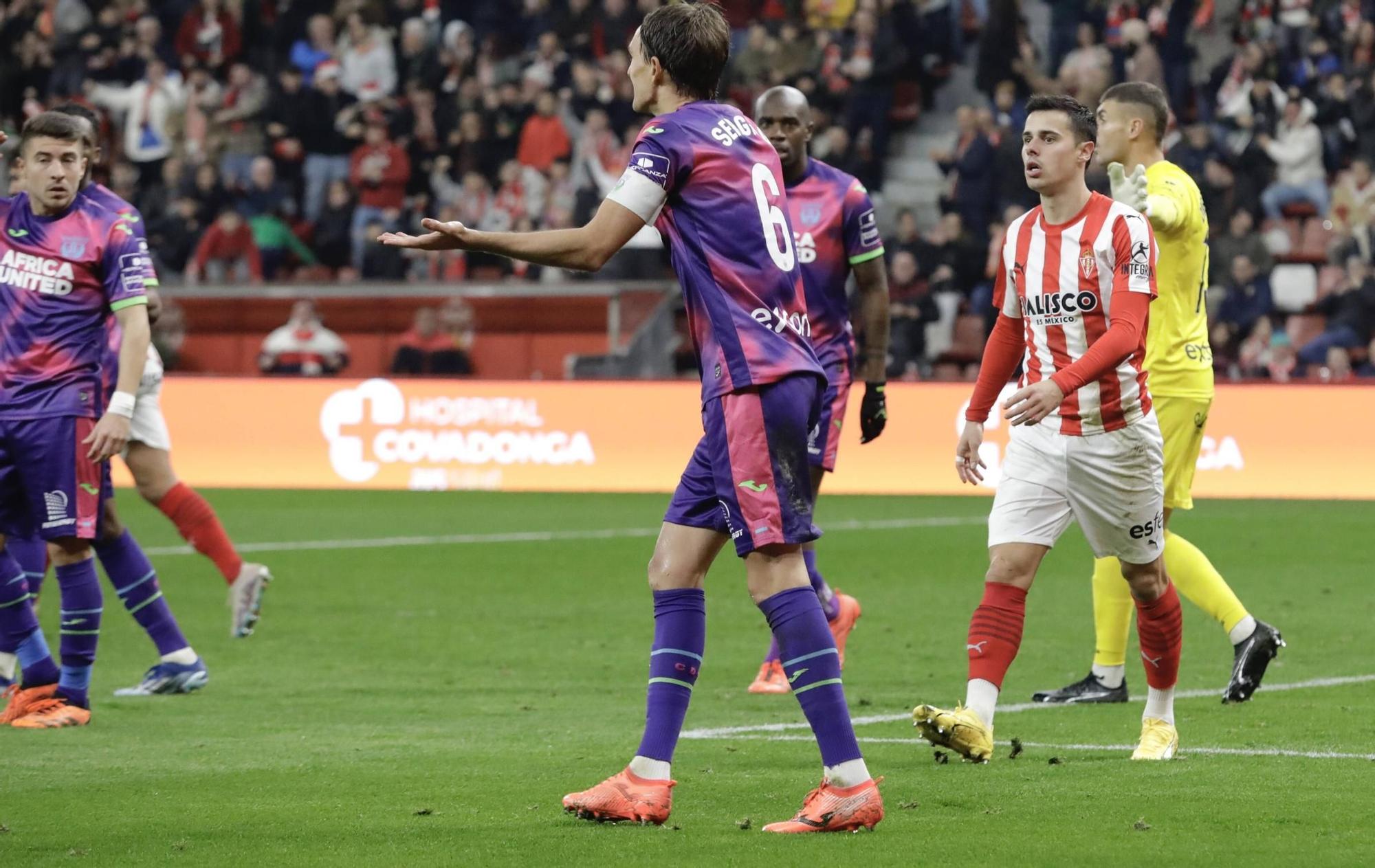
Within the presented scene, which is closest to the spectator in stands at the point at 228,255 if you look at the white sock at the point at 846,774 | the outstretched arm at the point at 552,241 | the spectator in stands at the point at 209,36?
the spectator in stands at the point at 209,36

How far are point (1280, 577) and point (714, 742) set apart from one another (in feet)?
20.6

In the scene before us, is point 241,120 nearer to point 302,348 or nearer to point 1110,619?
point 302,348

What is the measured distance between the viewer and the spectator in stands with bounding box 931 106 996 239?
73.0 feet

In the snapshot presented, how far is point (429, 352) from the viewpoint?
2238 centimetres

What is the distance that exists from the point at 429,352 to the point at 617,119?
4.10 meters

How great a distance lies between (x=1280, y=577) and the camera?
12.4 metres

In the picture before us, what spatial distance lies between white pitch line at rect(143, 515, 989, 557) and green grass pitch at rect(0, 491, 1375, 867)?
466 millimetres

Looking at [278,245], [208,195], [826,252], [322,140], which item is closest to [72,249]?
[826,252]

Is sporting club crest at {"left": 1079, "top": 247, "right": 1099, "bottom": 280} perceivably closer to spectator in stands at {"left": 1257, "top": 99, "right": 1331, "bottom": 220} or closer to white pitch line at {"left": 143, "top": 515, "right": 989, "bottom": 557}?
white pitch line at {"left": 143, "top": 515, "right": 989, "bottom": 557}

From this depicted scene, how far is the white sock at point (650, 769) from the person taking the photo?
5469 millimetres

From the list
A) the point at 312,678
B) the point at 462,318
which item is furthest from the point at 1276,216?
the point at 312,678

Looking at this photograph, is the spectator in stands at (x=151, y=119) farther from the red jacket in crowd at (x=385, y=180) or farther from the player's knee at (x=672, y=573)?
the player's knee at (x=672, y=573)

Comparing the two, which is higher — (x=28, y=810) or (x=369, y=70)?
(x=369, y=70)

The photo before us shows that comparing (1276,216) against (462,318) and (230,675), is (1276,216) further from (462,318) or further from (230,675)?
(230,675)
